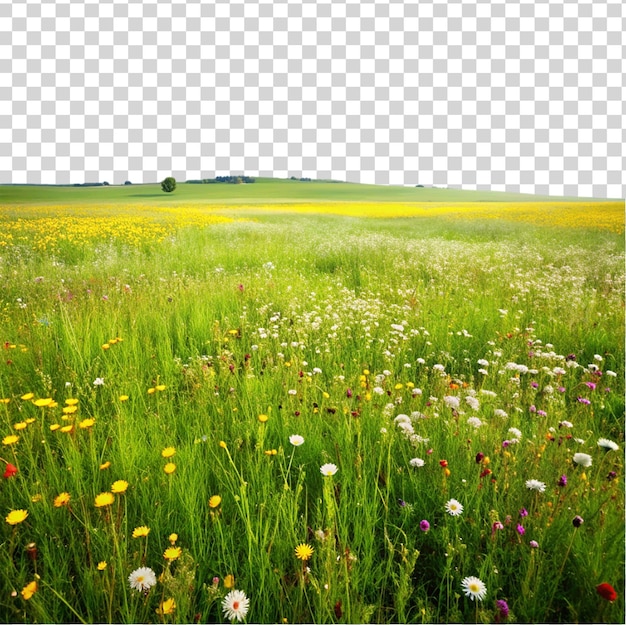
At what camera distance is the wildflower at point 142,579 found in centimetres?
111

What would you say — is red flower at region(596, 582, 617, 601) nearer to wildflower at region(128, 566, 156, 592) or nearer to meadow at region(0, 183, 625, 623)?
meadow at region(0, 183, 625, 623)

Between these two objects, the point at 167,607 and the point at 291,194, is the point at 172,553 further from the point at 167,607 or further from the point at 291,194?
the point at 291,194

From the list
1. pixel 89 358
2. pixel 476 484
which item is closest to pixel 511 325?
pixel 476 484

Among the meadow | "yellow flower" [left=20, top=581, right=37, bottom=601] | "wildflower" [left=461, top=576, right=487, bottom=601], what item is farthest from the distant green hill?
"wildflower" [left=461, top=576, right=487, bottom=601]

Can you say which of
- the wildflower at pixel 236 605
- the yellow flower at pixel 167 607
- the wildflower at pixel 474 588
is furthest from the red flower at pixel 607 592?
the yellow flower at pixel 167 607

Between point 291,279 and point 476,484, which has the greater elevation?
point 291,279

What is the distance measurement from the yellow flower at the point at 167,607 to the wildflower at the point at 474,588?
86cm

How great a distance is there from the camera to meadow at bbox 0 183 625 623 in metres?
1.20

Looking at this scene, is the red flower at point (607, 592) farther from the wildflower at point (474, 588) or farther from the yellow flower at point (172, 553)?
the yellow flower at point (172, 553)

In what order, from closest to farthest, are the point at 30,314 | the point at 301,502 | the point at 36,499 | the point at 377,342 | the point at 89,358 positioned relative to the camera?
the point at 36,499 → the point at 301,502 → the point at 89,358 → the point at 377,342 → the point at 30,314

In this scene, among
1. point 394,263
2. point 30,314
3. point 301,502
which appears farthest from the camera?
point 394,263

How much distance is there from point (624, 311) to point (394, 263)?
315 cm

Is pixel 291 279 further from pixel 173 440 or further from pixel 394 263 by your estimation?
pixel 173 440

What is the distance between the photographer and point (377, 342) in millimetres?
3262
